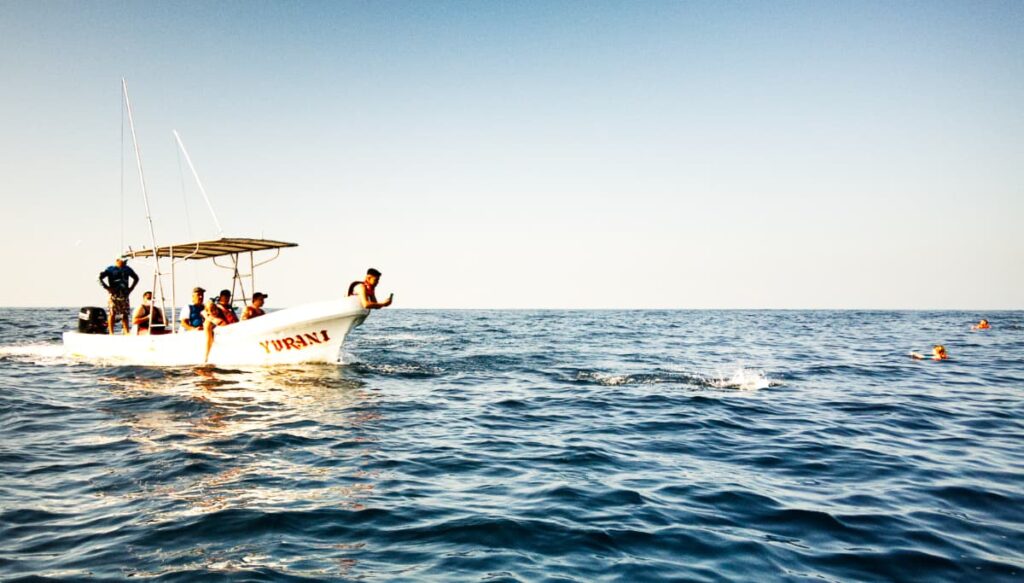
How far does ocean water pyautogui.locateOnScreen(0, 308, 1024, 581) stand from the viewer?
450 centimetres

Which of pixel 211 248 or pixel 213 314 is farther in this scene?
pixel 211 248

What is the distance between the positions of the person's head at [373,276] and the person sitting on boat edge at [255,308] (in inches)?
157

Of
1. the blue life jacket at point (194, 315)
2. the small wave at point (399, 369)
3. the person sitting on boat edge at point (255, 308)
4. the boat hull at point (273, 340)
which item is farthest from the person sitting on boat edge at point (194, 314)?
the small wave at point (399, 369)

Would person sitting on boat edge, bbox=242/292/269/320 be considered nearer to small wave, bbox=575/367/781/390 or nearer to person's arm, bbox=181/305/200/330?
person's arm, bbox=181/305/200/330

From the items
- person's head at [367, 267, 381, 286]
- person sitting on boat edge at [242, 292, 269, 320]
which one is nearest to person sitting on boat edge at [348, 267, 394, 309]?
person's head at [367, 267, 381, 286]

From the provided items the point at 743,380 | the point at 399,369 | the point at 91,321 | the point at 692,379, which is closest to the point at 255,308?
the point at 399,369

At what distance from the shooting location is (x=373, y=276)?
14070 mm

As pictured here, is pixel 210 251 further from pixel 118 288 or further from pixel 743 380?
pixel 743 380

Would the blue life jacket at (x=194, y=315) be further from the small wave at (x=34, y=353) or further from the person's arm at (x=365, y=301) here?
the small wave at (x=34, y=353)

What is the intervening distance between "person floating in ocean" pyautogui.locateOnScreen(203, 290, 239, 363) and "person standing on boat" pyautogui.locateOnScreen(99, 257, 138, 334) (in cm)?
385

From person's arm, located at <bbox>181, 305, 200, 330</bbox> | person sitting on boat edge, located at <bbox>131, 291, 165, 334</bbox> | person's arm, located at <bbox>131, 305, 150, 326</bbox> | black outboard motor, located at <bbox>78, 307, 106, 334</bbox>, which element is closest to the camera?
person's arm, located at <bbox>181, 305, 200, 330</bbox>

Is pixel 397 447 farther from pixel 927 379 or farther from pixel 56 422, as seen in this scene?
pixel 927 379

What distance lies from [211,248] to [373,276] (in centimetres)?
572

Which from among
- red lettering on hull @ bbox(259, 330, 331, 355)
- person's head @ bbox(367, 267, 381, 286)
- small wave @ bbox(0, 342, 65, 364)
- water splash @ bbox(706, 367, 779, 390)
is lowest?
water splash @ bbox(706, 367, 779, 390)
